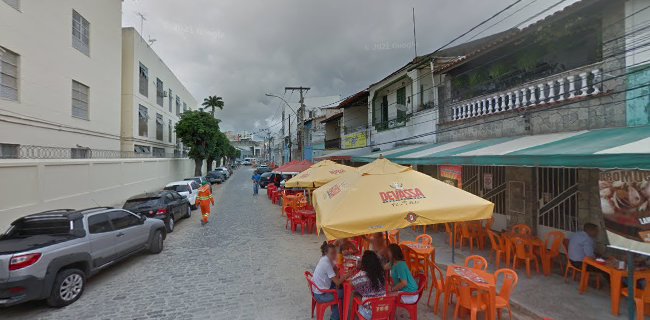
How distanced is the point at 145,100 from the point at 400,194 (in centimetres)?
2638

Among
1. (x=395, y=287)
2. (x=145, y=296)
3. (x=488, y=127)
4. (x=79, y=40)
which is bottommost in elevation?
(x=145, y=296)

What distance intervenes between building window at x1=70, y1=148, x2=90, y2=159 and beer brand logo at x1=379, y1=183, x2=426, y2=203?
15849 mm

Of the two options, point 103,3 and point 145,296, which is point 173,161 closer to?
point 103,3

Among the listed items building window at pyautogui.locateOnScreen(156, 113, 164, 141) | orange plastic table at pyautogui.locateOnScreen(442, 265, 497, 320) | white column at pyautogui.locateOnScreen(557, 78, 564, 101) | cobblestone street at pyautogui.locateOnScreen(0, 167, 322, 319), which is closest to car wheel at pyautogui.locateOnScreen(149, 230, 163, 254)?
cobblestone street at pyautogui.locateOnScreen(0, 167, 322, 319)

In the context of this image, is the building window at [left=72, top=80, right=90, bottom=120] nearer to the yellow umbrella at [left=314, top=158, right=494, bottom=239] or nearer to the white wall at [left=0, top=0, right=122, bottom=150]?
the white wall at [left=0, top=0, right=122, bottom=150]

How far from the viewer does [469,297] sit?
438 centimetres

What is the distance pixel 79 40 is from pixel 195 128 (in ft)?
41.7

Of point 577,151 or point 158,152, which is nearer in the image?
point 577,151

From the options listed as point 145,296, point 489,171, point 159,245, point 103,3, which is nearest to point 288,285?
point 145,296

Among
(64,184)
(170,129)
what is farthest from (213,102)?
(64,184)

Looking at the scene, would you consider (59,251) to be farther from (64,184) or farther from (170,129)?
(170,129)

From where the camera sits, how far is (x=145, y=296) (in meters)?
5.80

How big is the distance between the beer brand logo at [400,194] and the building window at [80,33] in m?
17.9

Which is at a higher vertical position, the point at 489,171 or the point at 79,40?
the point at 79,40
